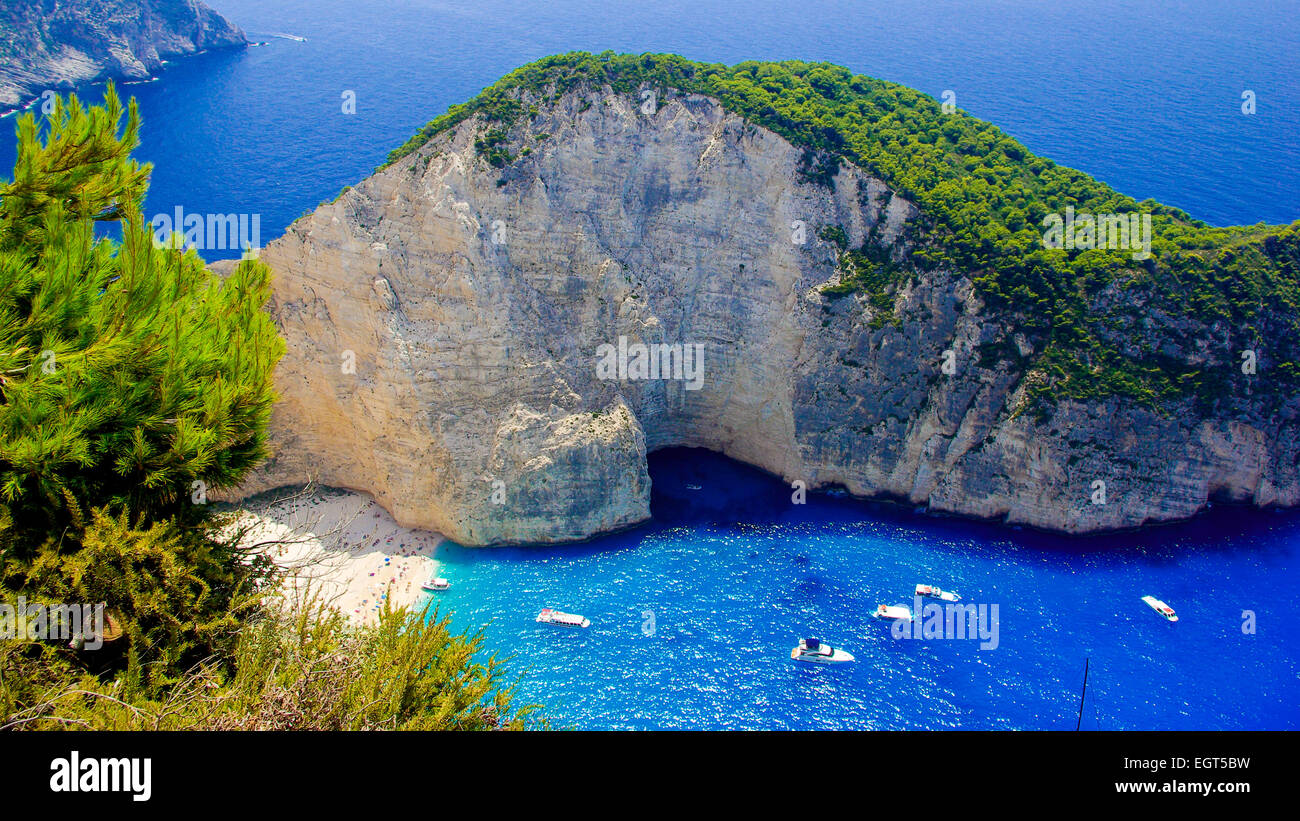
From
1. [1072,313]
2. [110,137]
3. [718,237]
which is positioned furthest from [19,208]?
[1072,313]

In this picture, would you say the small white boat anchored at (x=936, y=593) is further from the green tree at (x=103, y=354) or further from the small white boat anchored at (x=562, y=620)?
the green tree at (x=103, y=354)

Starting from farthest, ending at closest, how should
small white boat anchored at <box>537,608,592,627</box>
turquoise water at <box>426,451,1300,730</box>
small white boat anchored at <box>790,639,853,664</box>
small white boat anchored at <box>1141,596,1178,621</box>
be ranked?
small white boat anchored at <box>1141,596,1178,621</box>
small white boat anchored at <box>537,608,592,627</box>
small white boat anchored at <box>790,639,853,664</box>
turquoise water at <box>426,451,1300,730</box>

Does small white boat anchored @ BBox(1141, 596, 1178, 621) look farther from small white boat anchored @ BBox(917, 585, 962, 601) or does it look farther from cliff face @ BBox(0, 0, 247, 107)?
cliff face @ BBox(0, 0, 247, 107)

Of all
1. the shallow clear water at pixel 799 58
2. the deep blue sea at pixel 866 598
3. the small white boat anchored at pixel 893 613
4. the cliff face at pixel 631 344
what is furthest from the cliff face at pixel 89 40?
the small white boat anchored at pixel 893 613

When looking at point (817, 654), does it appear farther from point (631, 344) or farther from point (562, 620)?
point (631, 344)

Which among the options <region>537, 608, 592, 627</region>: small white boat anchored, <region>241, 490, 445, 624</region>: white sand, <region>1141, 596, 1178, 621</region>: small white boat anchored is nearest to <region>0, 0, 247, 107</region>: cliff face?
<region>241, 490, 445, 624</region>: white sand
